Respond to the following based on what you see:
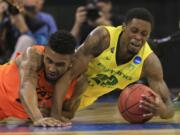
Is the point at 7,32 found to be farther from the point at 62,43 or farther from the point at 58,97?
the point at 62,43

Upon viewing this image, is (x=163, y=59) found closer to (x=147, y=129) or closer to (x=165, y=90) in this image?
(x=165, y=90)

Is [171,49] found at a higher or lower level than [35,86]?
lower

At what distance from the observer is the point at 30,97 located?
4008mm

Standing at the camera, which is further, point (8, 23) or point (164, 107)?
point (8, 23)

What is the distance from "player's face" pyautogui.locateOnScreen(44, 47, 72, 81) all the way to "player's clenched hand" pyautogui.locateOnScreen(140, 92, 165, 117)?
0.63 metres

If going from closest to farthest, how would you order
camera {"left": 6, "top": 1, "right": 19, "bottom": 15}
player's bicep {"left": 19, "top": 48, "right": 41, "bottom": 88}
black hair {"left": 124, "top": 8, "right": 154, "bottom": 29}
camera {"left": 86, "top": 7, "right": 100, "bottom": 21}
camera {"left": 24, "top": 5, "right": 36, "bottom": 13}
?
player's bicep {"left": 19, "top": 48, "right": 41, "bottom": 88}, black hair {"left": 124, "top": 8, "right": 154, "bottom": 29}, camera {"left": 6, "top": 1, "right": 19, "bottom": 15}, camera {"left": 86, "top": 7, "right": 100, "bottom": 21}, camera {"left": 24, "top": 5, "right": 36, "bottom": 13}

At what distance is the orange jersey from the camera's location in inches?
170

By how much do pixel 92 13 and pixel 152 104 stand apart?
306 cm

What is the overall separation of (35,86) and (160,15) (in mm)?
5148

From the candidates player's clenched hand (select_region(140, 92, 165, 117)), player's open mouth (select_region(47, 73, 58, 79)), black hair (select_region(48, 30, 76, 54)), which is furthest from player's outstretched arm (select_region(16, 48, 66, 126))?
Result: player's clenched hand (select_region(140, 92, 165, 117))

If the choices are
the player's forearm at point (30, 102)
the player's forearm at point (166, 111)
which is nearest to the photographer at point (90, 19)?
the player's forearm at point (166, 111)

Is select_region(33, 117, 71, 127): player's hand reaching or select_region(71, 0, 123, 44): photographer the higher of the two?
select_region(71, 0, 123, 44): photographer

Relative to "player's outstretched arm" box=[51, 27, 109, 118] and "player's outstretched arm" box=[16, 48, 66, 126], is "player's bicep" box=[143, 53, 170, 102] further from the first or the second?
"player's outstretched arm" box=[16, 48, 66, 126]

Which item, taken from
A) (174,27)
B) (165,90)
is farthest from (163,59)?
(165,90)
